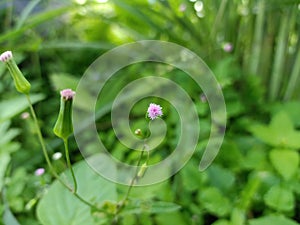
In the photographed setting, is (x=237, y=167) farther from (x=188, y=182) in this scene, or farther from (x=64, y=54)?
(x=64, y=54)

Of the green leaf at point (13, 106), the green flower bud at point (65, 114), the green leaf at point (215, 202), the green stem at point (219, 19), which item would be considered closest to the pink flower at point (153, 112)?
the green flower bud at point (65, 114)

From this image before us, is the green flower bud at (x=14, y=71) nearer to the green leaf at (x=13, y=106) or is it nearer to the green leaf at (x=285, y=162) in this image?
the green leaf at (x=13, y=106)

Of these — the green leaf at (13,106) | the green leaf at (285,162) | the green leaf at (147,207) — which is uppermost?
the green leaf at (13,106)

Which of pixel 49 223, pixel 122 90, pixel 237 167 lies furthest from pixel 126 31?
pixel 49 223

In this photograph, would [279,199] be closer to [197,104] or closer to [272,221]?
[272,221]

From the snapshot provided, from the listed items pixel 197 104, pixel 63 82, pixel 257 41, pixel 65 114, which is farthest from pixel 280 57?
pixel 65 114

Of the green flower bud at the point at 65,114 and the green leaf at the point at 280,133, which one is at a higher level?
the green flower bud at the point at 65,114

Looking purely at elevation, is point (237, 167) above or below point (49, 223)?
below
